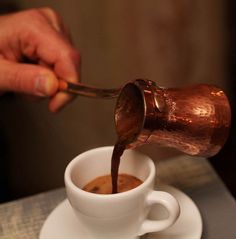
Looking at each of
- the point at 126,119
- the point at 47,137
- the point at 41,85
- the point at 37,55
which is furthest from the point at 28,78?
the point at 47,137

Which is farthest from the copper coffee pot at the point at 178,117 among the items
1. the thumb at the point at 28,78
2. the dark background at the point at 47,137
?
the dark background at the point at 47,137

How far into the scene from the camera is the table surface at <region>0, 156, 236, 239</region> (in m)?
0.60

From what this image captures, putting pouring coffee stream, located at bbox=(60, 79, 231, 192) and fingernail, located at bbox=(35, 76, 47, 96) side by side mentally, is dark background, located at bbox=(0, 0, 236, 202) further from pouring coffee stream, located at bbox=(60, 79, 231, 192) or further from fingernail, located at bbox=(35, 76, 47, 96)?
pouring coffee stream, located at bbox=(60, 79, 231, 192)

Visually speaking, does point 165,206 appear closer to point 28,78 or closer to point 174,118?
point 174,118

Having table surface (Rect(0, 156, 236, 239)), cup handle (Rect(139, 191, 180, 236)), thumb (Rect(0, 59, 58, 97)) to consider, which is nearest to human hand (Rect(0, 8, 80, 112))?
thumb (Rect(0, 59, 58, 97))

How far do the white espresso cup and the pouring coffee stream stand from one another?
4 centimetres

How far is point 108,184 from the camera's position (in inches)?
23.2

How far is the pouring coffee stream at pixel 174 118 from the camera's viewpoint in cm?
50

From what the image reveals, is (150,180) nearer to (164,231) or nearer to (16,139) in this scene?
(164,231)

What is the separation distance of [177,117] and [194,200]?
19cm

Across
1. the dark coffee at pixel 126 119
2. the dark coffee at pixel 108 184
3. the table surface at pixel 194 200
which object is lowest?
the table surface at pixel 194 200

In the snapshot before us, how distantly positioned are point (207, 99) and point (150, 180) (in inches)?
4.5

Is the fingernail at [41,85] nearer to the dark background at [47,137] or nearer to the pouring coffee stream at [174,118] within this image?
the pouring coffee stream at [174,118]

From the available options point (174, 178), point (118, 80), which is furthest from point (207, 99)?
point (118, 80)
